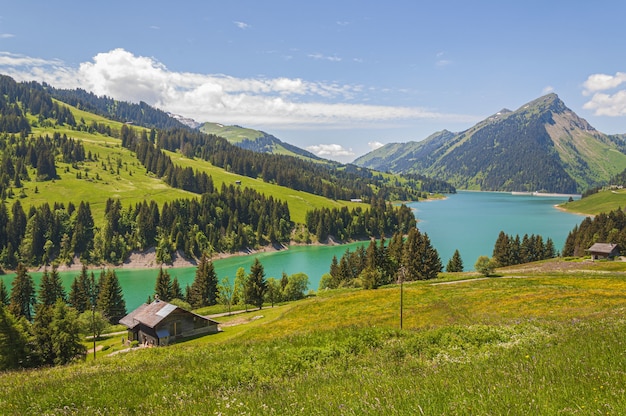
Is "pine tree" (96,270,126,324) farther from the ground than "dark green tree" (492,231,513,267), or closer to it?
closer to it

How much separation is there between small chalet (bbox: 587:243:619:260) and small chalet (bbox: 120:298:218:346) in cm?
9888

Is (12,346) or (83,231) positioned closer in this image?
(12,346)

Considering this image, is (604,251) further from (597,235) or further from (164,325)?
(164,325)

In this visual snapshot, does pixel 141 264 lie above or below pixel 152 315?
below

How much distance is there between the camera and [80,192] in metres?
198

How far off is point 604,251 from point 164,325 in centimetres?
10713

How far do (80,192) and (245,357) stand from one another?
223 meters

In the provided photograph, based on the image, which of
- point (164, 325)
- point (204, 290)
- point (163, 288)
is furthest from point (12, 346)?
point (204, 290)

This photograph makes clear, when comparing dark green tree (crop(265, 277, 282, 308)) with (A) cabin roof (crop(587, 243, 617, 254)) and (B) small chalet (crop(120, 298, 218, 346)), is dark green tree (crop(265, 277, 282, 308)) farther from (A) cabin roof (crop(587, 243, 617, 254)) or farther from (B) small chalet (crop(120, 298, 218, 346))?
(A) cabin roof (crop(587, 243, 617, 254))

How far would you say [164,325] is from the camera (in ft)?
192

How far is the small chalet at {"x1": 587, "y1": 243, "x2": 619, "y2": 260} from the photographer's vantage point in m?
94.2

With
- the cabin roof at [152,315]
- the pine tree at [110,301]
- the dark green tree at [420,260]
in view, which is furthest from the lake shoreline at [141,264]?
the dark green tree at [420,260]

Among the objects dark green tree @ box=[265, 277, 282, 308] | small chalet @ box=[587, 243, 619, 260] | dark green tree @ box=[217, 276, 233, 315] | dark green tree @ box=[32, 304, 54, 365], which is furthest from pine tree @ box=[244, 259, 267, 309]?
small chalet @ box=[587, 243, 619, 260]

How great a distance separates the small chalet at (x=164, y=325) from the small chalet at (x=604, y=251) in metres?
98.9
